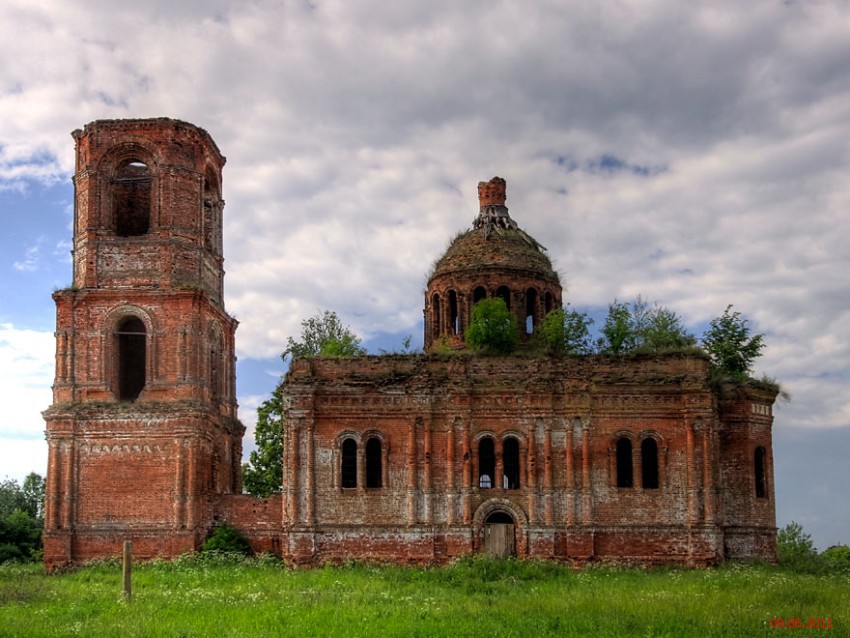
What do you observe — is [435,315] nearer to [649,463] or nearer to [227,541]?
[649,463]

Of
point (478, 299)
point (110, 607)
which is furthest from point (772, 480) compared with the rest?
point (110, 607)

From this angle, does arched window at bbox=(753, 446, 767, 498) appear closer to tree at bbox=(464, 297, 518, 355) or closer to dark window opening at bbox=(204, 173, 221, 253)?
tree at bbox=(464, 297, 518, 355)

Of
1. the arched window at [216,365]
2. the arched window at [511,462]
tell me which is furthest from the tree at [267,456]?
the arched window at [511,462]

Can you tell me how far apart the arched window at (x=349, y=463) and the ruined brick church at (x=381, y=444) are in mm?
49

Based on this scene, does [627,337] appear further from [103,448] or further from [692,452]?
[103,448]

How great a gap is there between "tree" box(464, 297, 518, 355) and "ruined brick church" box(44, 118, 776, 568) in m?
0.81

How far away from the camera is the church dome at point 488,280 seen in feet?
118

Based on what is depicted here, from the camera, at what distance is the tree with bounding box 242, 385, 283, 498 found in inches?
1554

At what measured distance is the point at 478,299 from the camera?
3612 cm

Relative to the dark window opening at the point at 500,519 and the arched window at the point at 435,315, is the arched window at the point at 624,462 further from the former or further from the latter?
the arched window at the point at 435,315

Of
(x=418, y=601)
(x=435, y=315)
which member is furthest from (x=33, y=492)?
Answer: (x=418, y=601)

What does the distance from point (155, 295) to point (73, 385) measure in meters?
3.63

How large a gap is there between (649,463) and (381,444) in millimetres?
7768

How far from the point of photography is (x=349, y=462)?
101 ft
